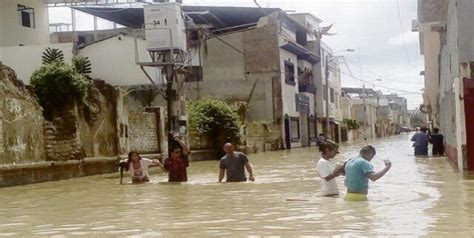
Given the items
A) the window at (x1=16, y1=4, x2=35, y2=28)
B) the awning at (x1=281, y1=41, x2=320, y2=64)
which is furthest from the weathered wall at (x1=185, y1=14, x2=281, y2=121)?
the window at (x1=16, y1=4, x2=35, y2=28)

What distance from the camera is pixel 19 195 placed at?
51.9 feet

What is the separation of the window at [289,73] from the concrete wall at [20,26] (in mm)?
17264

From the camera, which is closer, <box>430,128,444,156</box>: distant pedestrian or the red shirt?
the red shirt

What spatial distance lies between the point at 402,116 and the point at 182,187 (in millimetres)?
151503

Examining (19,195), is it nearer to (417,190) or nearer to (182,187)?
(182,187)

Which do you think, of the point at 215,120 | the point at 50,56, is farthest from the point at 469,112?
the point at 50,56

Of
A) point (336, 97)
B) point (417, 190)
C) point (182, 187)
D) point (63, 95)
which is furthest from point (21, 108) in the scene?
point (336, 97)

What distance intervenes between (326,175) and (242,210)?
1.43 meters

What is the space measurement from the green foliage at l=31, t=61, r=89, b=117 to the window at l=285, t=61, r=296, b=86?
29.1 m

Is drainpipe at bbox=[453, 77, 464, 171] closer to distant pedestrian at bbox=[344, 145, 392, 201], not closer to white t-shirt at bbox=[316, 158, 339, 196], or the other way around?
white t-shirt at bbox=[316, 158, 339, 196]

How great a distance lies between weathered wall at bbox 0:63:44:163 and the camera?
18984 mm

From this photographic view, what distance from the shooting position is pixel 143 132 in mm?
30031

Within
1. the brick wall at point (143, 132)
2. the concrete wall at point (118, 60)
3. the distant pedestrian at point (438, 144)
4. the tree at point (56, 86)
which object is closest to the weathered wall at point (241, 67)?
the concrete wall at point (118, 60)

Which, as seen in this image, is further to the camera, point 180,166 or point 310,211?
point 180,166
